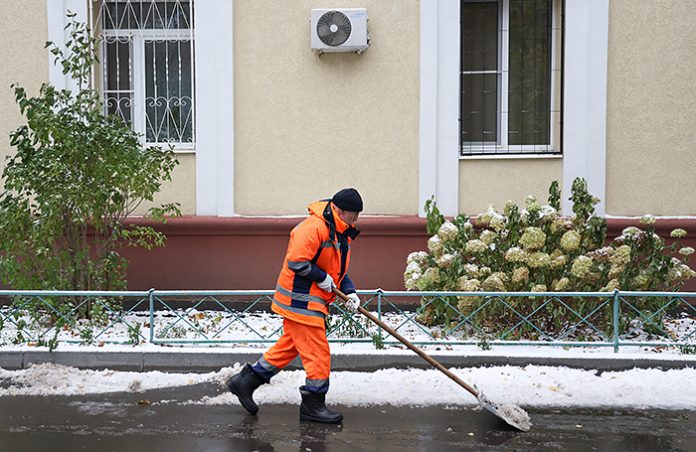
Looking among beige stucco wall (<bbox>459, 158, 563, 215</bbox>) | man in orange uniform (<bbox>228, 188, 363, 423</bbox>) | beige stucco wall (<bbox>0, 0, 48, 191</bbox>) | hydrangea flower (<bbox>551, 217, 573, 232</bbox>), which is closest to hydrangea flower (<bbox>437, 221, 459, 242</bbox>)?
hydrangea flower (<bbox>551, 217, 573, 232</bbox>)

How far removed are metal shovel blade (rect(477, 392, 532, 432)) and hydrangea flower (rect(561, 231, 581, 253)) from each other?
2.34 m

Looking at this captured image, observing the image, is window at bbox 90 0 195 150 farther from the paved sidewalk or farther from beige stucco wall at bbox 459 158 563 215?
the paved sidewalk

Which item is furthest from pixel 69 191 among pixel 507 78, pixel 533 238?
pixel 507 78

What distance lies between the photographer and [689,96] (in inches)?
359

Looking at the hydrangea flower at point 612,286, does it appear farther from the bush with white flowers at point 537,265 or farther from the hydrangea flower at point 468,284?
the hydrangea flower at point 468,284

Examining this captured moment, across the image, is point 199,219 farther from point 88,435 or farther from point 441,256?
point 88,435

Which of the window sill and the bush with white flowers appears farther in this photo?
the window sill

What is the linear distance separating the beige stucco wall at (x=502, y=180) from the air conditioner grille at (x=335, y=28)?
1.89m

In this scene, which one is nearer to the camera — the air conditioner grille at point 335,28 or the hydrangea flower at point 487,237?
the hydrangea flower at point 487,237

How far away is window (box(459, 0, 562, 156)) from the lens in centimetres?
Result: 956

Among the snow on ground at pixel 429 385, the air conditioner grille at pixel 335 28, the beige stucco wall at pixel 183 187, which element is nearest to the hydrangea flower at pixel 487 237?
the snow on ground at pixel 429 385

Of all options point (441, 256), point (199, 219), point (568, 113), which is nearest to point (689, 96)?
point (568, 113)

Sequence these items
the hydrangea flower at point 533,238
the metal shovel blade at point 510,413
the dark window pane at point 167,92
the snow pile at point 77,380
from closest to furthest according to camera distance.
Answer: the metal shovel blade at point 510,413 → the snow pile at point 77,380 → the hydrangea flower at point 533,238 → the dark window pane at point 167,92

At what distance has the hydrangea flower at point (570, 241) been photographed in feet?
24.7
